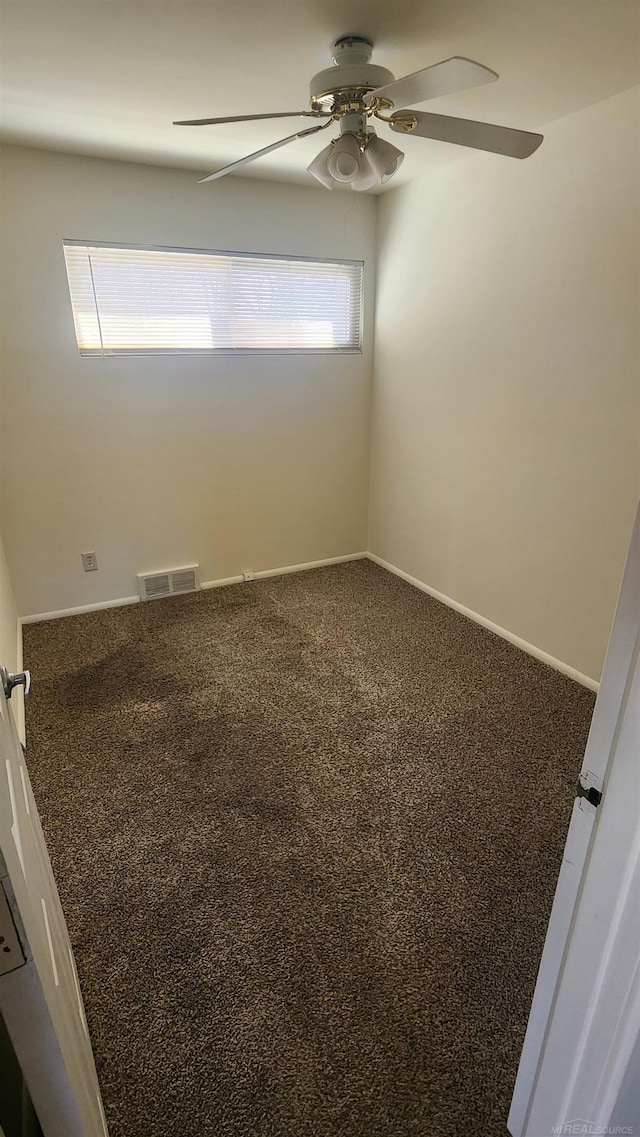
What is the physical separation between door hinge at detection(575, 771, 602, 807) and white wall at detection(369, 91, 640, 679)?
1842 millimetres

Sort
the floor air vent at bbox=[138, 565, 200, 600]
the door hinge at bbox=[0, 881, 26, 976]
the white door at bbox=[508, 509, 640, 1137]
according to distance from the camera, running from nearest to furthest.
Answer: the door hinge at bbox=[0, 881, 26, 976]
the white door at bbox=[508, 509, 640, 1137]
the floor air vent at bbox=[138, 565, 200, 600]

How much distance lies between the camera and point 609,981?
74 cm

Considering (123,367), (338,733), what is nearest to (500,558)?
(338,733)

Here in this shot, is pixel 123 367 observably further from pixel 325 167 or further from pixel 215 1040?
pixel 215 1040

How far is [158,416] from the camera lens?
128 inches

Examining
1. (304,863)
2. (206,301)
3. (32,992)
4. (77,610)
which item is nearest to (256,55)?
(206,301)

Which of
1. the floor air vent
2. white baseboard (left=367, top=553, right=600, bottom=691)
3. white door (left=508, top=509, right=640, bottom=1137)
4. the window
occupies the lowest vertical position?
white baseboard (left=367, top=553, right=600, bottom=691)

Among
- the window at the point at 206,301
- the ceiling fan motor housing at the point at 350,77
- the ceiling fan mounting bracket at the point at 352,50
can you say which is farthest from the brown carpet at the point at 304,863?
the ceiling fan mounting bracket at the point at 352,50

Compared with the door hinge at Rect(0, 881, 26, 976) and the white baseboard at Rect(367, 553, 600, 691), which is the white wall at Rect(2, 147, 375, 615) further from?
the door hinge at Rect(0, 881, 26, 976)

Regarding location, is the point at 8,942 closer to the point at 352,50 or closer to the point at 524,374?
the point at 352,50

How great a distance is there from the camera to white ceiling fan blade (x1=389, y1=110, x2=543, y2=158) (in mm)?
1582

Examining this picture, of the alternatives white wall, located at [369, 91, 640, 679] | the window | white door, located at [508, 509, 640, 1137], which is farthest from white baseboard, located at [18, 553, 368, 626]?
white door, located at [508, 509, 640, 1137]

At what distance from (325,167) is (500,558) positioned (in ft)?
6.59

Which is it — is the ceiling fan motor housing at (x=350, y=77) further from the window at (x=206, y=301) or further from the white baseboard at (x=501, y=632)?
the white baseboard at (x=501, y=632)
